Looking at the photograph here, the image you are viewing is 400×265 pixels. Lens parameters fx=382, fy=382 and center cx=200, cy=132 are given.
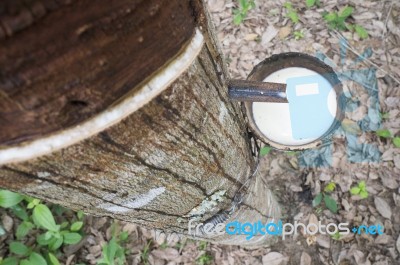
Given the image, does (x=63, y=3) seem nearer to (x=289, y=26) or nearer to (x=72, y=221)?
(x=72, y=221)

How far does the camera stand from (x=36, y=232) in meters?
2.28

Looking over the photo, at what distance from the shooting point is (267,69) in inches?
66.1

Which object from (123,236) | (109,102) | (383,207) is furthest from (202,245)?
(109,102)

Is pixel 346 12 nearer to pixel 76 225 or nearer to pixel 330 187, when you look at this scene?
pixel 330 187

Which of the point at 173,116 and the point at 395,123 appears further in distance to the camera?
the point at 395,123

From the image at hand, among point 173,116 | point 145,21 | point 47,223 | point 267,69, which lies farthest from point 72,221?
point 145,21

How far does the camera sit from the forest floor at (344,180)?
2236 mm

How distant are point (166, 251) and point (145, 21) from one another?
2.04 m

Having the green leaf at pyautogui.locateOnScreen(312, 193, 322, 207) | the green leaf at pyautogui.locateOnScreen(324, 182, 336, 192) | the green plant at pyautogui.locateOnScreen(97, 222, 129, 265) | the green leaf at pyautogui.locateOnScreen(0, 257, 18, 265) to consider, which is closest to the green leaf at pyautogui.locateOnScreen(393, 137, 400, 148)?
the green leaf at pyautogui.locateOnScreen(324, 182, 336, 192)

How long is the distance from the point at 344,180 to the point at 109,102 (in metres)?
2.09

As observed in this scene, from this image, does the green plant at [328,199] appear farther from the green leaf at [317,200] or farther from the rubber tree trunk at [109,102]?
the rubber tree trunk at [109,102]

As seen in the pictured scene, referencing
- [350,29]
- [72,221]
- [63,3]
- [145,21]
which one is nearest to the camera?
[63,3]
